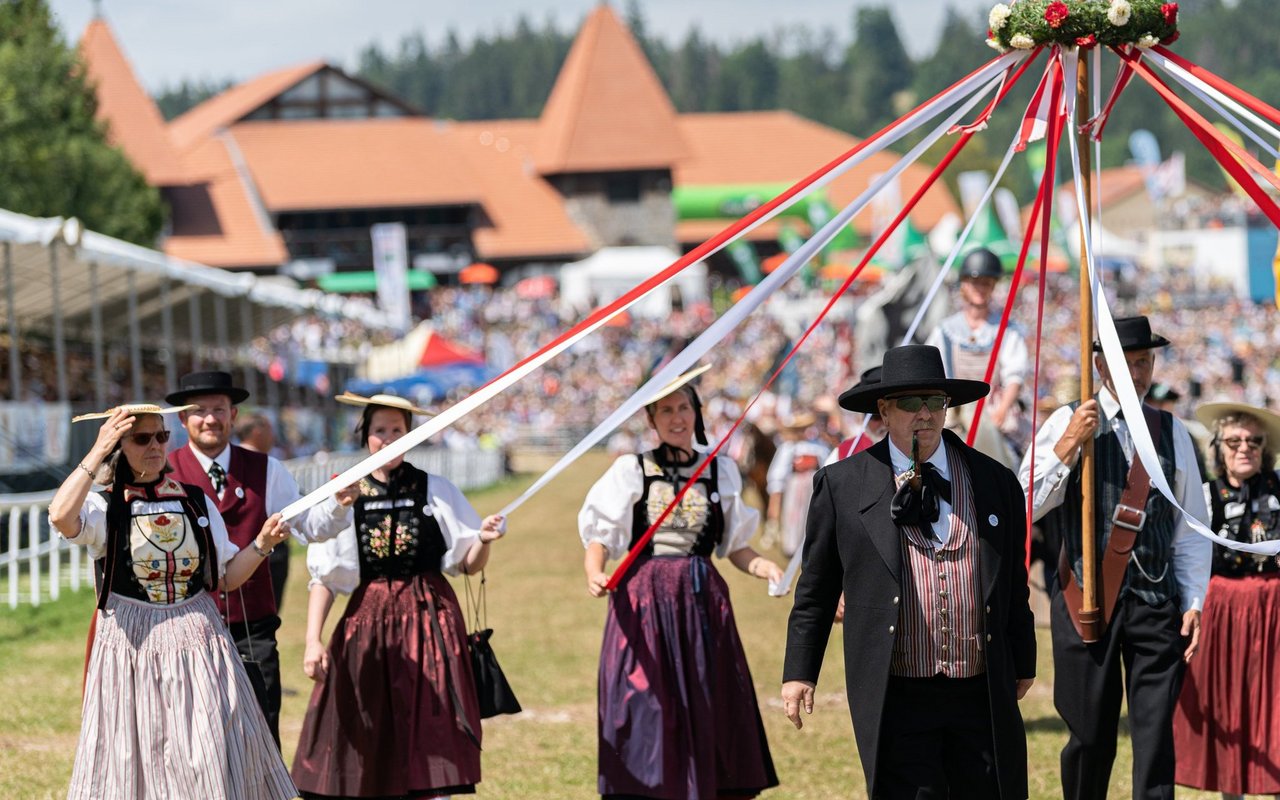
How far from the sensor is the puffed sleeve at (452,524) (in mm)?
6848

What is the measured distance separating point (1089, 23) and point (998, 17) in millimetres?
293

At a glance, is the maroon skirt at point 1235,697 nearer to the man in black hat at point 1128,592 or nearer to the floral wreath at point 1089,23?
the man in black hat at point 1128,592

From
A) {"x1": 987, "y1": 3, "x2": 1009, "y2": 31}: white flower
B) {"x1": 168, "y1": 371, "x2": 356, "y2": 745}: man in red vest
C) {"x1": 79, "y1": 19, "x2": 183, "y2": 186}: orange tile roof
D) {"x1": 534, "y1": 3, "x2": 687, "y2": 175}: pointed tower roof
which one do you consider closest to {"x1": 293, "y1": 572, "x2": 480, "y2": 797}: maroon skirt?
{"x1": 168, "y1": 371, "x2": 356, "y2": 745}: man in red vest

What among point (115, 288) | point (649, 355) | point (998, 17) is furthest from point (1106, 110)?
point (649, 355)

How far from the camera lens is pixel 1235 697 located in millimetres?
6977

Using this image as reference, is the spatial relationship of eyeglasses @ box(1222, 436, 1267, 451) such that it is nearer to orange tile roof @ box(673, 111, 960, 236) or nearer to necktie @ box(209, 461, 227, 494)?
necktie @ box(209, 461, 227, 494)

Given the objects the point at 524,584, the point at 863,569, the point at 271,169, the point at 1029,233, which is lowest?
the point at 524,584

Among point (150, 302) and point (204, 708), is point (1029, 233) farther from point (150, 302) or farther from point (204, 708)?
point (150, 302)

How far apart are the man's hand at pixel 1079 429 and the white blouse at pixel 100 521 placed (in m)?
2.69

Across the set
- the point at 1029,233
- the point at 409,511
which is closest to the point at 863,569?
the point at 1029,233

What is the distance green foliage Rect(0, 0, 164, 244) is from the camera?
1256 inches

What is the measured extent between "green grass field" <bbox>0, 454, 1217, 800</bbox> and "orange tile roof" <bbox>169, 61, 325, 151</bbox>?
64706 mm

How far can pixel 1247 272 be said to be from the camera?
79.8m

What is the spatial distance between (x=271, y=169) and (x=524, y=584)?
5938cm
